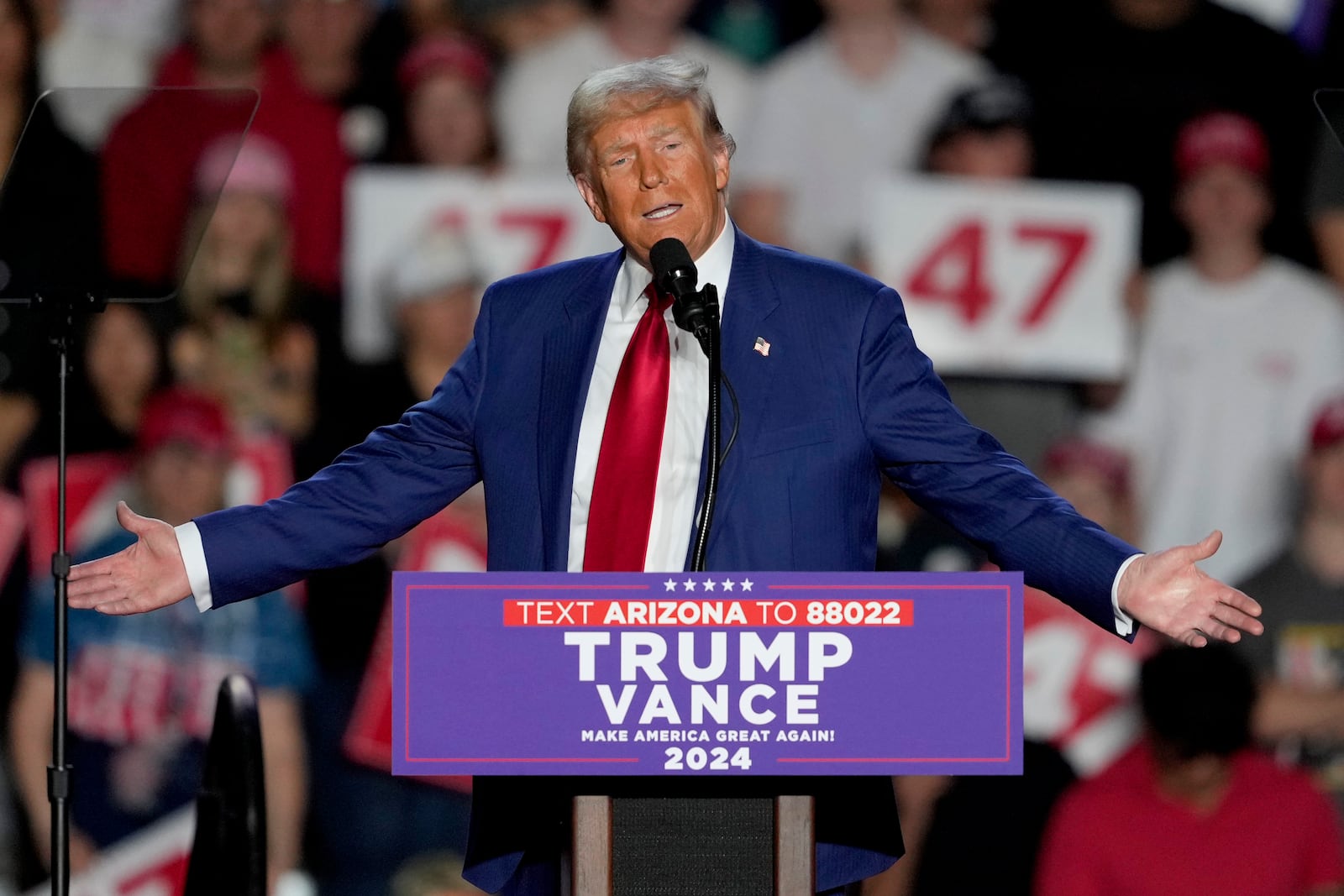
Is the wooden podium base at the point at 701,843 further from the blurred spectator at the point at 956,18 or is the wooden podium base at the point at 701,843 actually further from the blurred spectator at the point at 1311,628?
the blurred spectator at the point at 956,18

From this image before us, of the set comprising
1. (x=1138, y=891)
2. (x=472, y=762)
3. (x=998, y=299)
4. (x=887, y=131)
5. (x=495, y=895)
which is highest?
(x=887, y=131)

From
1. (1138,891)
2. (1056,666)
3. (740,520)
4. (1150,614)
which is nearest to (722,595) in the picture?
(740,520)

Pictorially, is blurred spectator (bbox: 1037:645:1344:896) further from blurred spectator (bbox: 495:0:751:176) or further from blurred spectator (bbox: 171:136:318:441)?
blurred spectator (bbox: 171:136:318:441)

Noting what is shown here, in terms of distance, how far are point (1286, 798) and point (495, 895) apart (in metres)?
2.52

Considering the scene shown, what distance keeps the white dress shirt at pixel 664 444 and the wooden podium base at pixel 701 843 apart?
0.83ft

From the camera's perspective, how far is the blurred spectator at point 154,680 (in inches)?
178

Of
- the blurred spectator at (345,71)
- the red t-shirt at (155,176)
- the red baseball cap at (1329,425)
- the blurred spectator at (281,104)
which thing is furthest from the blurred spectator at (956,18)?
the red t-shirt at (155,176)

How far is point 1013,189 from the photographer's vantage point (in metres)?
4.70

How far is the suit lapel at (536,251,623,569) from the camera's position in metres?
1.94

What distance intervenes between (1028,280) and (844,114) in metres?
0.64

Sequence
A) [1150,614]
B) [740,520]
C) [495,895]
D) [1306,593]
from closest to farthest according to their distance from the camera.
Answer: [1150,614], [740,520], [495,895], [1306,593]

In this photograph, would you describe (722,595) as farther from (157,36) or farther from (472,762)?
(157,36)

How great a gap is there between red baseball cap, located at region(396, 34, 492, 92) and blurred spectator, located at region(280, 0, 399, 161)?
7cm

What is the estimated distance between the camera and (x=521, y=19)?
471cm
